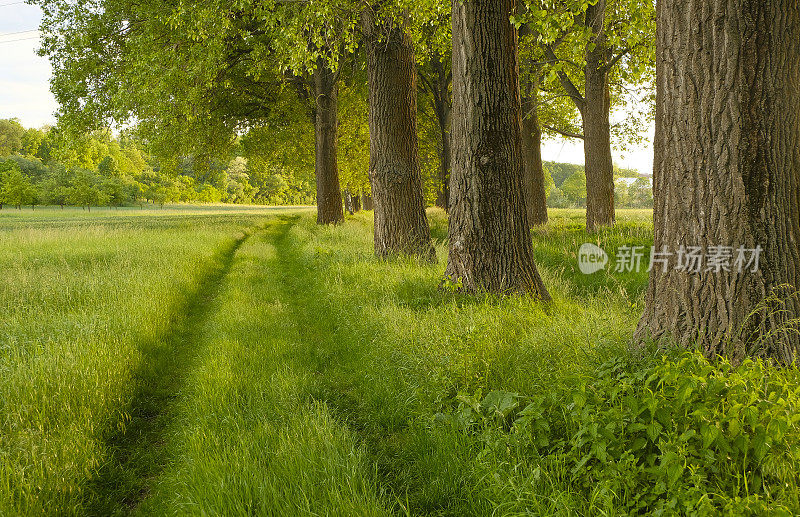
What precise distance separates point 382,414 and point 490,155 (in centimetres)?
376

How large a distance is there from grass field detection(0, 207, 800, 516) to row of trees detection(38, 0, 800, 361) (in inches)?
24.2

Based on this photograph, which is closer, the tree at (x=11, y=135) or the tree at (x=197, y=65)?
the tree at (x=197, y=65)

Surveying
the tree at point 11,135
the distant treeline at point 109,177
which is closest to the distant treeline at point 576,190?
the distant treeline at point 109,177

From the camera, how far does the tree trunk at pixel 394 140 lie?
9.37 m

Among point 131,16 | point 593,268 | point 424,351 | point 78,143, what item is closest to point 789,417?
point 424,351

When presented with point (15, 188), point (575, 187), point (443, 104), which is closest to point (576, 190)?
point (575, 187)

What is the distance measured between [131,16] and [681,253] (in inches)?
647

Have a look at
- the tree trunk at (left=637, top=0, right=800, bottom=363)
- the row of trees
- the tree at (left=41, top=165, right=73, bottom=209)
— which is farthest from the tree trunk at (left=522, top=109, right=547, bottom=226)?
the tree at (left=41, top=165, right=73, bottom=209)

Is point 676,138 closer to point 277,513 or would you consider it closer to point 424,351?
point 424,351

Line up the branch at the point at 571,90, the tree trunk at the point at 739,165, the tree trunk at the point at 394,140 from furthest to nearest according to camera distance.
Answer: the branch at the point at 571,90 < the tree trunk at the point at 394,140 < the tree trunk at the point at 739,165

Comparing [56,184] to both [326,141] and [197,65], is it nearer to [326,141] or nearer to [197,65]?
[326,141]

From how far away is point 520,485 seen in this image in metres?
2.51

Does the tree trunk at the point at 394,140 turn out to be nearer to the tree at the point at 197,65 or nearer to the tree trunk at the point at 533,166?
the tree at the point at 197,65

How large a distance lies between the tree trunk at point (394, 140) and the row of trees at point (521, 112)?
0.03 m
